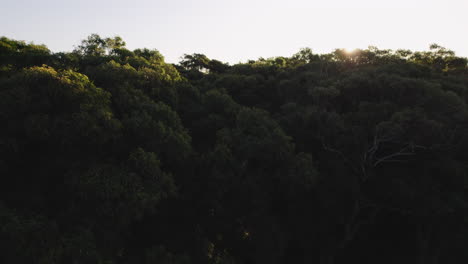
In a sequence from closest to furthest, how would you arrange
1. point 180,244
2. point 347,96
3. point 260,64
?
1. point 180,244
2. point 347,96
3. point 260,64

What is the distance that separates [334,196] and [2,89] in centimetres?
1349

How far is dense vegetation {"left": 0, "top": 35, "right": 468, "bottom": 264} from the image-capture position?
806 centimetres

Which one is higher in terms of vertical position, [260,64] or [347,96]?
[260,64]

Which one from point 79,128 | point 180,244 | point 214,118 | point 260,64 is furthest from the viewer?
point 260,64

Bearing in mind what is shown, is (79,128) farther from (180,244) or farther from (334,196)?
(334,196)

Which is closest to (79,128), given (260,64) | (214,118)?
(214,118)

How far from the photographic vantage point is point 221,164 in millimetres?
10750

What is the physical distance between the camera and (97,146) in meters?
8.82

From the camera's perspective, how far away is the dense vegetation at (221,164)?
317 inches

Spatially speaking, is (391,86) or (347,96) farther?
(347,96)

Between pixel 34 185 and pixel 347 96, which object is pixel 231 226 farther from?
pixel 347 96

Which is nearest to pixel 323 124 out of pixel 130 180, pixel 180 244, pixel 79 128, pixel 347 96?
pixel 347 96

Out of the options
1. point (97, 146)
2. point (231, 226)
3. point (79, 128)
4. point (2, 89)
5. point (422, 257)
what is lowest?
point (422, 257)

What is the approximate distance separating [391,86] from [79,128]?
13441 mm
